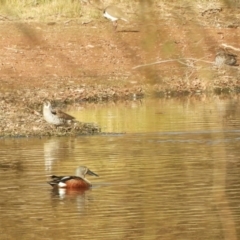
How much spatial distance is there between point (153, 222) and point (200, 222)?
668 mm

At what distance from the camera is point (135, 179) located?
14.0 m

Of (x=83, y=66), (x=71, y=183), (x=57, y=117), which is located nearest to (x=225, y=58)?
(x=83, y=66)

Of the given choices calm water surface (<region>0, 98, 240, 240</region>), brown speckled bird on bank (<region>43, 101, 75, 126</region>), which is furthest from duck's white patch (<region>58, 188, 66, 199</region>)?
brown speckled bird on bank (<region>43, 101, 75, 126</region>)

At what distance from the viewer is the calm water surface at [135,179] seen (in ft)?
36.1

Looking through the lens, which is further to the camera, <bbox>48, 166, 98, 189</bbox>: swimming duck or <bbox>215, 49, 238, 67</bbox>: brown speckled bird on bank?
<bbox>215, 49, 238, 67</bbox>: brown speckled bird on bank

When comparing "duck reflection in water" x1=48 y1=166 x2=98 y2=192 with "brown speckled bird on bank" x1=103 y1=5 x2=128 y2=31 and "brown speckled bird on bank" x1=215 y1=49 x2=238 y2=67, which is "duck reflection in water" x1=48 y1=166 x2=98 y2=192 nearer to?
"brown speckled bird on bank" x1=103 y1=5 x2=128 y2=31

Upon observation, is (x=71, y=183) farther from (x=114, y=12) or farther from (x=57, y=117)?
(x=114, y=12)

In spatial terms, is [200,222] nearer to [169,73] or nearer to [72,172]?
[72,172]

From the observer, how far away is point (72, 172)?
15102mm

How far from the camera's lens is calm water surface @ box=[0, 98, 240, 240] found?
11.0m

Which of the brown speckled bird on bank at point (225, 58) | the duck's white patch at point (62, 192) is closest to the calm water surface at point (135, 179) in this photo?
the duck's white patch at point (62, 192)

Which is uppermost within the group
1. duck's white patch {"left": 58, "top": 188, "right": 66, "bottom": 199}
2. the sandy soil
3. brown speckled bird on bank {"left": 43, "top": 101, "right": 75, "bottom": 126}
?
the sandy soil

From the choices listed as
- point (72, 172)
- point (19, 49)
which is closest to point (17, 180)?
point (72, 172)

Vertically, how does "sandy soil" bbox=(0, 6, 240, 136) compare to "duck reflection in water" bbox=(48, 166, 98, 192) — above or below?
above
